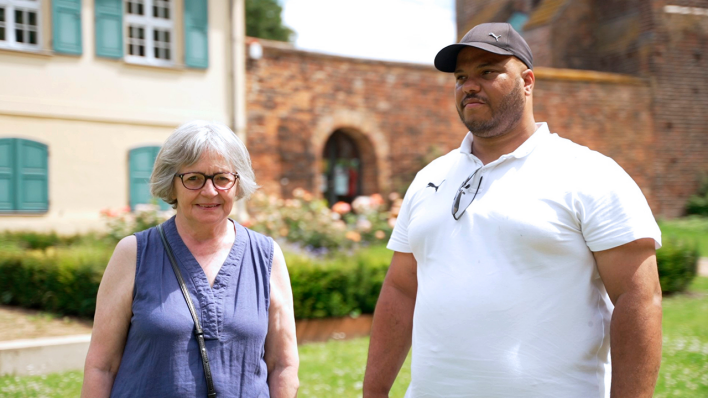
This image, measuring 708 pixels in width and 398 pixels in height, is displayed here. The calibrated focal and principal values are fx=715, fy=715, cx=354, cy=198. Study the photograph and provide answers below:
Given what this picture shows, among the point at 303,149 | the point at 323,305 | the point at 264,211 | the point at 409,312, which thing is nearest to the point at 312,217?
the point at 264,211

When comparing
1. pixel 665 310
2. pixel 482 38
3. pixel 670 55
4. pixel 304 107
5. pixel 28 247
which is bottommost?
pixel 665 310

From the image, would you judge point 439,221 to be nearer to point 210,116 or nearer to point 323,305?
point 323,305

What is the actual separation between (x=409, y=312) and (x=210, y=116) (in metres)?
12.2

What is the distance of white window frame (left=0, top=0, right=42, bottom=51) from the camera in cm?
1273

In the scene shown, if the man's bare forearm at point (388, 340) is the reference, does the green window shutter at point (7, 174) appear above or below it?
above

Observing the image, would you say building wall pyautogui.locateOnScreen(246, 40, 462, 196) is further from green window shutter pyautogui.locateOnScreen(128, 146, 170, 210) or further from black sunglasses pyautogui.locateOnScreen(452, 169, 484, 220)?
black sunglasses pyautogui.locateOnScreen(452, 169, 484, 220)

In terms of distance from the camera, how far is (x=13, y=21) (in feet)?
42.0

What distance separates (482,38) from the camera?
2.41 meters

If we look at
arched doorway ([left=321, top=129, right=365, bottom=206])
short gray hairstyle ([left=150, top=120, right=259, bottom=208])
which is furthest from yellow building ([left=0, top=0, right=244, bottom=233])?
short gray hairstyle ([left=150, top=120, right=259, bottom=208])

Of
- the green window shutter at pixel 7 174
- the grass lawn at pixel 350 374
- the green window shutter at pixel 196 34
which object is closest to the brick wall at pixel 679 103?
the green window shutter at pixel 196 34

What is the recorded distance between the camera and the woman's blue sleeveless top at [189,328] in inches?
90.0

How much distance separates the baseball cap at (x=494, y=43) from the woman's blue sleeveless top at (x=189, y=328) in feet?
3.36

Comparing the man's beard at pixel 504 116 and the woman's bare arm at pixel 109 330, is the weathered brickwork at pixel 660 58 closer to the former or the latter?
the man's beard at pixel 504 116

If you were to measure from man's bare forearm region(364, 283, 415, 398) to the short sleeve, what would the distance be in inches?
32.1
